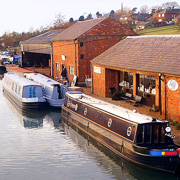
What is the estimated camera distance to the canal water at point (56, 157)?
1342 centimetres

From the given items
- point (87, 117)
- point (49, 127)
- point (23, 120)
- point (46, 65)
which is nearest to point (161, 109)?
point (87, 117)

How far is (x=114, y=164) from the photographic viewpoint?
48.0 feet

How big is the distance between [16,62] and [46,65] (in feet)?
33.8

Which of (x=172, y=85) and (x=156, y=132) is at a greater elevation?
(x=172, y=85)

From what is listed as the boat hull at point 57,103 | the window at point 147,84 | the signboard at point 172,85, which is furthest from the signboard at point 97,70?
the signboard at point 172,85

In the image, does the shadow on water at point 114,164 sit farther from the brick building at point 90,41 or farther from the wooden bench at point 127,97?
the brick building at point 90,41

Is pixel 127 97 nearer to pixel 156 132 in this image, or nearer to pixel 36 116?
pixel 36 116

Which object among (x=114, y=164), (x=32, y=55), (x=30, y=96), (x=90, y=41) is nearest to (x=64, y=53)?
(x=90, y=41)

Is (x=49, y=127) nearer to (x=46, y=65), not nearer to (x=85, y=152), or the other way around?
(x=85, y=152)

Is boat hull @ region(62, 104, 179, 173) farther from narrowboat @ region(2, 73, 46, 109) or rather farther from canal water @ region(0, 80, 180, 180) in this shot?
narrowboat @ region(2, 73, 46, 109)

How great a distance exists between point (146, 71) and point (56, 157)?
7.58m

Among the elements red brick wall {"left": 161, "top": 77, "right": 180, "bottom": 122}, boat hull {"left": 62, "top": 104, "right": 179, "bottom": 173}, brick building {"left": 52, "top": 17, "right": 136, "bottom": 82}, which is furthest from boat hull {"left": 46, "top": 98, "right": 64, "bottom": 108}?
red brick wall {"left": 161, "top": 77, "right": 180, "bottom": 122}

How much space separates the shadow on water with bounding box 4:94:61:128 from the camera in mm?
21891

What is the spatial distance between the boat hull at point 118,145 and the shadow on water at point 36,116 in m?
2.05
